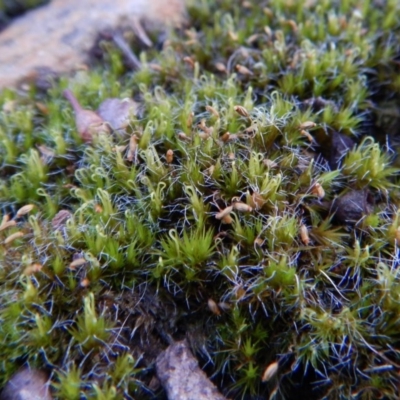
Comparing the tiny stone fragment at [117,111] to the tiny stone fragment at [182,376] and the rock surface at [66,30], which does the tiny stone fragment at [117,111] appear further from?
the tiny stone fragment at [182,376]

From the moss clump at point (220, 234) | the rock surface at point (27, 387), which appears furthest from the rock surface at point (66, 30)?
the rock surface at point (27, 387)

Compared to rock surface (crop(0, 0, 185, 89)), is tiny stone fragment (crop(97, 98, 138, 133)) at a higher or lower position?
lower

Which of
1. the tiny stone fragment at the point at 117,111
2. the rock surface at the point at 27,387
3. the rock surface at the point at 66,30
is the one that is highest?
the rock surface at the point at 66,30

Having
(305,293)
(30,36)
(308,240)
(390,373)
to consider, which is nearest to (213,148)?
(308,240)

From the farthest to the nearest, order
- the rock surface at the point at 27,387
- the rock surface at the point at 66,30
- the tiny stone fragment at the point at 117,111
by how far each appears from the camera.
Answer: the rock surface at the point at 66,30 < the tiny stone fragment at the point at 117,111 < the rock surface at the point at 27,387

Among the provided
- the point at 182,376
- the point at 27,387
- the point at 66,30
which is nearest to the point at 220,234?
the point at 182,376

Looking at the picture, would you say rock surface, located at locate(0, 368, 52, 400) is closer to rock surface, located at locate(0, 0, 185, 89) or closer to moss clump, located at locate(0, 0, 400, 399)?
moss clump, located at locate(0, 0, 400, 399)

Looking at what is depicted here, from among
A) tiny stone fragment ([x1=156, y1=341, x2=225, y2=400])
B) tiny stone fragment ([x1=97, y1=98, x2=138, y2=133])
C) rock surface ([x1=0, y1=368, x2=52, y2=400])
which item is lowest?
tiny stone fragment ([x1=156, y1=341, x2=225, y2=400])

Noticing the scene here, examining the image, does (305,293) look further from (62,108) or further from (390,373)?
(62,108)

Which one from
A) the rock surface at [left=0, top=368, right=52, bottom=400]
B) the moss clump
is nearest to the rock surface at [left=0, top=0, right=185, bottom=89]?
the moss clump
